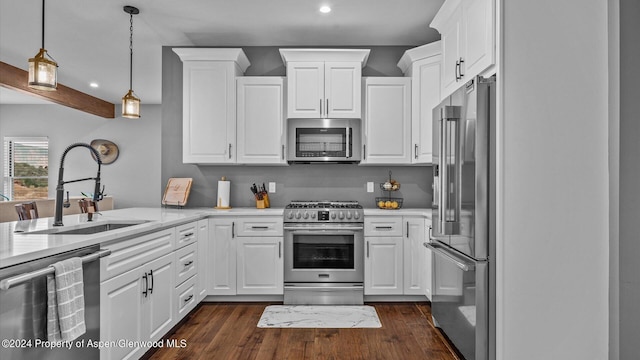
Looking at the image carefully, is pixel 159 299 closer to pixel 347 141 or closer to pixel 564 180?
pixel 347 141

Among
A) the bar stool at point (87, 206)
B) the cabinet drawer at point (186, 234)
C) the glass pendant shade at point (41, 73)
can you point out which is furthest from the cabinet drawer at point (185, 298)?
the glass pendant shade at point (41, 73)

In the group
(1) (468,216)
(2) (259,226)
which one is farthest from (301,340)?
(1) (468,216)

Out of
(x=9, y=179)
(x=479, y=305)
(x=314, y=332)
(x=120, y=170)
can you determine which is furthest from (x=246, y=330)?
(x=9, y=179)

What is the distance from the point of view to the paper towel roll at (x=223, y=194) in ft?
13.4

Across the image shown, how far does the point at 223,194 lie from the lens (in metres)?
4.10

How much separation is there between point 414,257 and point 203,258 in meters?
1.98

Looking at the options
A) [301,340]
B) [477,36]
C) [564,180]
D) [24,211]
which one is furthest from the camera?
[301,340]

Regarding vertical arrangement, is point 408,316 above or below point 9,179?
below

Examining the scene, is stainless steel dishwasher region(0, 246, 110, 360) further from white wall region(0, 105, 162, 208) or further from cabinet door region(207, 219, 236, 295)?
white wall region(0, 105, 162, 208)

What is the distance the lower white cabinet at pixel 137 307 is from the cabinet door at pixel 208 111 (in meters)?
1.41

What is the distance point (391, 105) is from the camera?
4004 millimetres

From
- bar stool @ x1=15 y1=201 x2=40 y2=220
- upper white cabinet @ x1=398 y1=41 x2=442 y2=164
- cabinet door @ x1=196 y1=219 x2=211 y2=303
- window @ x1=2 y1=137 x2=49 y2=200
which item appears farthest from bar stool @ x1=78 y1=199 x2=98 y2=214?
window @ x1=2 y1=137 x2=49 y2=200

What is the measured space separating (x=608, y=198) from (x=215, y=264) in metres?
3.40

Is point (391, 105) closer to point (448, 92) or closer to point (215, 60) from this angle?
point (448, 92)
